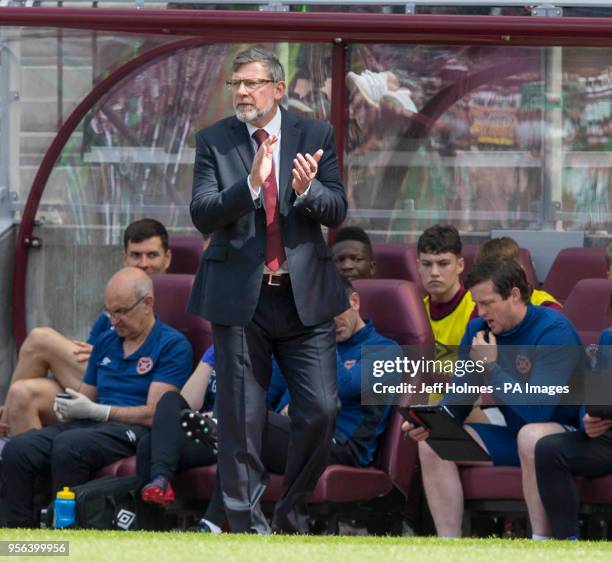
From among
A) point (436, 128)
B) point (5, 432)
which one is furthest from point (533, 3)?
point (5, 432)

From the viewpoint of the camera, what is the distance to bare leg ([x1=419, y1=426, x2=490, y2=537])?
7.06 metres

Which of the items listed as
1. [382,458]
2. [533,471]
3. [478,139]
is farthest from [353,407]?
[478,139]

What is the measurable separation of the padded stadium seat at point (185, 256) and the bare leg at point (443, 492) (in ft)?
7.51

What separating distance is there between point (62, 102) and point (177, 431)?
2.95 metres

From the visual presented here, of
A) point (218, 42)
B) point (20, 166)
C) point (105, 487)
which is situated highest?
point (218, 42)

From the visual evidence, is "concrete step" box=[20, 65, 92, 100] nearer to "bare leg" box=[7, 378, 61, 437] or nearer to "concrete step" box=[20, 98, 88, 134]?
"concrete step" box=[20, 98, 88, 134]

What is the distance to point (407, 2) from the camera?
8109 mm

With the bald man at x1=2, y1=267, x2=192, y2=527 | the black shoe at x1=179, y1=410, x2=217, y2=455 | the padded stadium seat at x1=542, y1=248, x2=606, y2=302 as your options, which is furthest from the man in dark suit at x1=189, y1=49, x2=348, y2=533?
the padded stadium seat at x1=542, y1=248, x2=606, y2=302

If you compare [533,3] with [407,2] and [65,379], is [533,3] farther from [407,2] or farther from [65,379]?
[65,379]

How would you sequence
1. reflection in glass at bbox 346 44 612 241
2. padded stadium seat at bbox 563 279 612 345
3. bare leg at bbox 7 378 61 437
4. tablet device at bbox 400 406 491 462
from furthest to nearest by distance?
reflection in glass at bbox 346 44 612 241
bare leg at bbox 7 378 61 437
padded stadium seat at bbox 563 279 612 345
tablet device at bbox 400 406 491 462

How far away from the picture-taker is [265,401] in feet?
21.0

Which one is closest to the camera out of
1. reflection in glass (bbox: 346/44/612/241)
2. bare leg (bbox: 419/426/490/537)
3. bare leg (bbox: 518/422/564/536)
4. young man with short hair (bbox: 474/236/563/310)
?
bare leg (bbox: 518/422/564/536)

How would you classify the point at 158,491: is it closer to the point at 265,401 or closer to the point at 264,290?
the point at 265,401

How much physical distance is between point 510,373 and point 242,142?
1.63m
